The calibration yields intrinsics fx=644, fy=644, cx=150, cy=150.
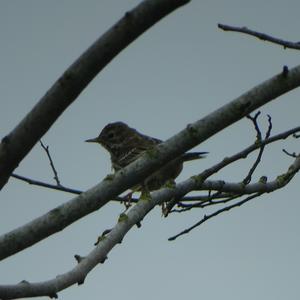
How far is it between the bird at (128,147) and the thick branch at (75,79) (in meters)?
4.87

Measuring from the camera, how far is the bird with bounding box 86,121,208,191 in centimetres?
743

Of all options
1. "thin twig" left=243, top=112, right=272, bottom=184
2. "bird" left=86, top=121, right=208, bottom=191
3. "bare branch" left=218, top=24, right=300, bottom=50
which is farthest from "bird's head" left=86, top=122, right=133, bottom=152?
"bare branch" left=218, top=24, right=300, bottom=50

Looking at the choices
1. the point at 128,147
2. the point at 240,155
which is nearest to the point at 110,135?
the point at 128,147

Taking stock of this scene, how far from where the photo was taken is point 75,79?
2434 mm

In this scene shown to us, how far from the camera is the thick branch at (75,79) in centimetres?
233

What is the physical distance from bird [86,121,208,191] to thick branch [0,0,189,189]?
4.87 meters

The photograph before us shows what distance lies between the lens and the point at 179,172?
7.71m

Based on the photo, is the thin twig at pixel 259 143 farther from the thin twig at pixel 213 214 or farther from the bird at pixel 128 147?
the bird at pixel 128 147

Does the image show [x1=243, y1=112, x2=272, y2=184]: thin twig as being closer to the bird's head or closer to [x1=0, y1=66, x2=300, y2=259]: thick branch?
[x1=0, y1=66, x2=300, y2=259]: thick branch

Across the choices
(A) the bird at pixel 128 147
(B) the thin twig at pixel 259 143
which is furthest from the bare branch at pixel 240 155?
(A) the bird at pixel 128 147

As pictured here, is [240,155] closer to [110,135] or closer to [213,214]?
→ [213,214]

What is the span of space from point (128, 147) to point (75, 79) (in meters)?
6.49

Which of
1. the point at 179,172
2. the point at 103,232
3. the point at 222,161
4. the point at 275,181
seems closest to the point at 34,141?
the point at 103,232

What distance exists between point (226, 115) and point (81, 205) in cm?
77
